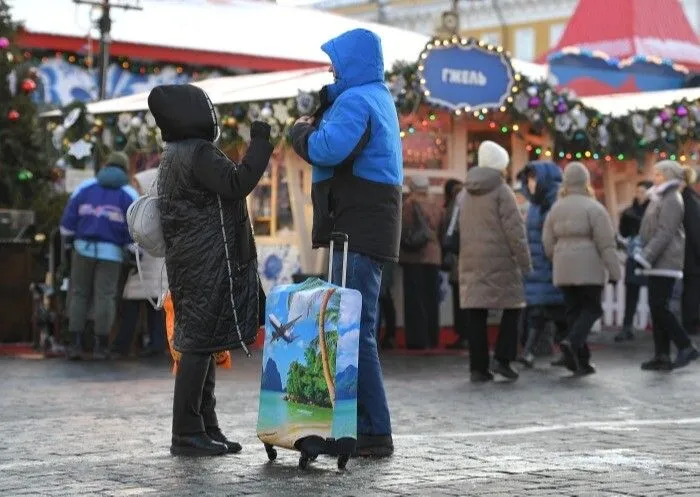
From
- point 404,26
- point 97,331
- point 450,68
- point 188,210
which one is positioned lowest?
point 97,331

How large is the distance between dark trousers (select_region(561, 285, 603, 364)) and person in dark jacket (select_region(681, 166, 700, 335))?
4.01ft

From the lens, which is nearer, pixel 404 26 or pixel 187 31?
pixel 187 31

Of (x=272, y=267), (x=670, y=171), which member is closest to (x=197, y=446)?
(x=670, y=171)

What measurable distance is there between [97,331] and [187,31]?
1232 centimetres

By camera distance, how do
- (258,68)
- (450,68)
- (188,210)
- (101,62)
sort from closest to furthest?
(188,210)
(450,68)
(101,62)
(258,68)

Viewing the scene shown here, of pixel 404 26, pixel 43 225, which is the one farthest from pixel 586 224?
pixel 404 26

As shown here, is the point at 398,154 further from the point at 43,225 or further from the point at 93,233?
the point at 43,225

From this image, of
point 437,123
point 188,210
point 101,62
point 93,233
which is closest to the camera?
point 188,210

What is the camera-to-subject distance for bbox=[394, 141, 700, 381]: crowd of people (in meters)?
13.5

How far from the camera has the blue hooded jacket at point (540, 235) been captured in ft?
52.0

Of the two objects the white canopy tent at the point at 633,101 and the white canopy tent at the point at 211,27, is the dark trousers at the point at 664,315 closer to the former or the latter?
the white canopy tent at the point at 633,101

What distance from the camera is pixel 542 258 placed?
1594 cm

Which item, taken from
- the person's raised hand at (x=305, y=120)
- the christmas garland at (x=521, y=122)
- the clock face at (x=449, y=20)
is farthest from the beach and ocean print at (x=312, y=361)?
the clock face at (x=449, y=20)

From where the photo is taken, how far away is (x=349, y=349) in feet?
25.8
